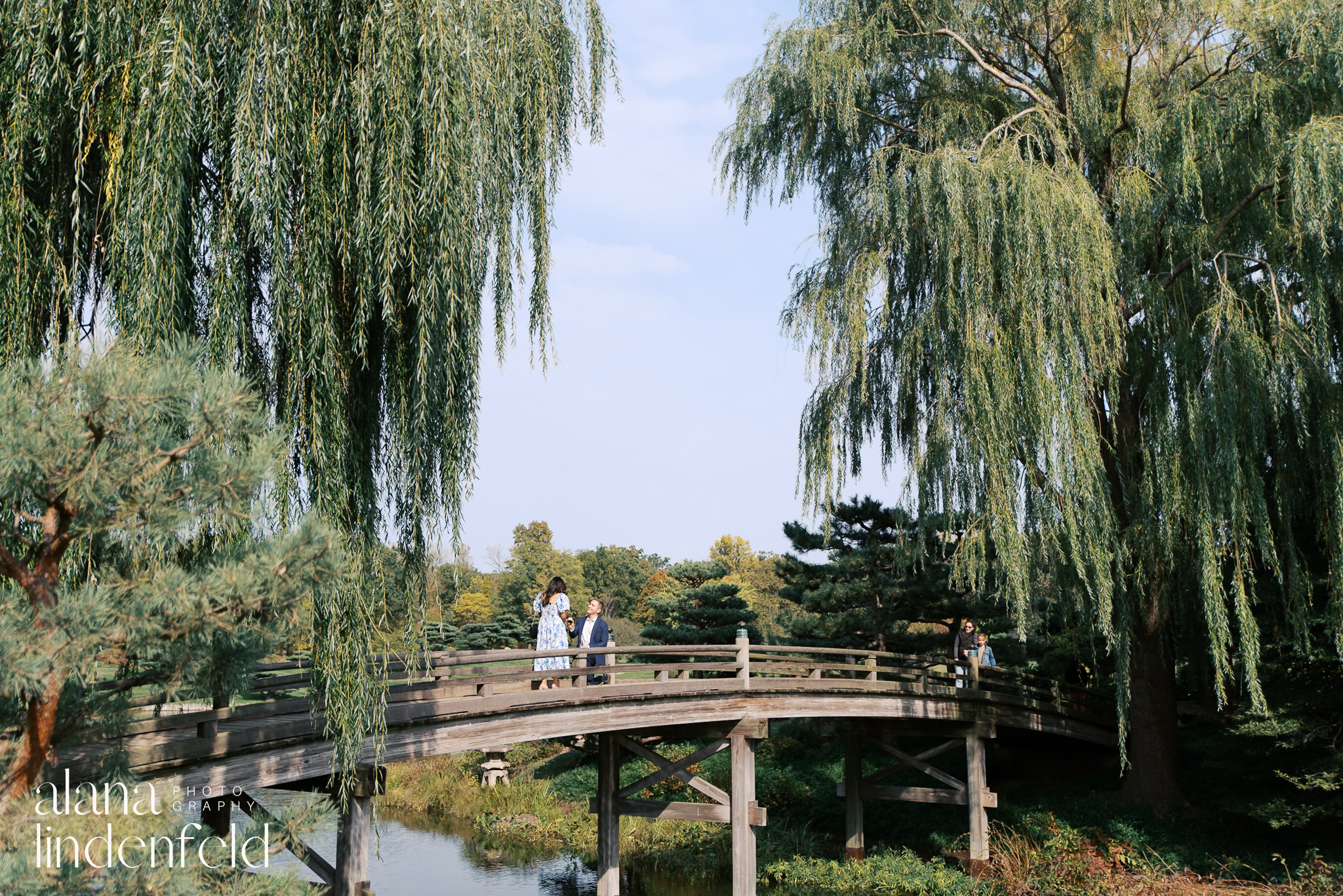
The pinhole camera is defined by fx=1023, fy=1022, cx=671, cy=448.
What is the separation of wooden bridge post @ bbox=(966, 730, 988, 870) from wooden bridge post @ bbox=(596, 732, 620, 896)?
528 centimetres

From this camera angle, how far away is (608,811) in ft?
39.9

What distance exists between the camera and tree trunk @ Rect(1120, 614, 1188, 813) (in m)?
13.7

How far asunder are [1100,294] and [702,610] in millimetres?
13730

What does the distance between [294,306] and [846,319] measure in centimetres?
773

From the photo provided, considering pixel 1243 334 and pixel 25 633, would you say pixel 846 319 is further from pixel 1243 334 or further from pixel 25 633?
pixel 25 633

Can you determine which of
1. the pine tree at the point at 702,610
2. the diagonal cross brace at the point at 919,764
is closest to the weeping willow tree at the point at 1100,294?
the diagonal cross brace at the point at 919,764

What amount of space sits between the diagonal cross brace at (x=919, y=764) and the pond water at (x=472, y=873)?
9.68 feet

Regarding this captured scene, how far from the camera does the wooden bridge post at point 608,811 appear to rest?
39.5ft

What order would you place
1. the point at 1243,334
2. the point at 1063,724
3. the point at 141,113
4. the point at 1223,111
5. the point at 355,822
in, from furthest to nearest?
the point at 1063,724 < the point at 1223,111 < the point at 1243,334 < the point at 355,822 < the point at 141,113

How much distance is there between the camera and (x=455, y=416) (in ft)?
21.4

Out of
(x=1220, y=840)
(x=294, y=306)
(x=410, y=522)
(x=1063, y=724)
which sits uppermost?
(x=294, y=306)

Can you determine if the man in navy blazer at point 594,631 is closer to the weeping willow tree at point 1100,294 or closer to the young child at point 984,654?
the weeping willow tree at point 1100,294

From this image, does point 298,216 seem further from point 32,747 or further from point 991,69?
point 991,69

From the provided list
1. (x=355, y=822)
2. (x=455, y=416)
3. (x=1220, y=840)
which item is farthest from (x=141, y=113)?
(x=1220, y=840)
